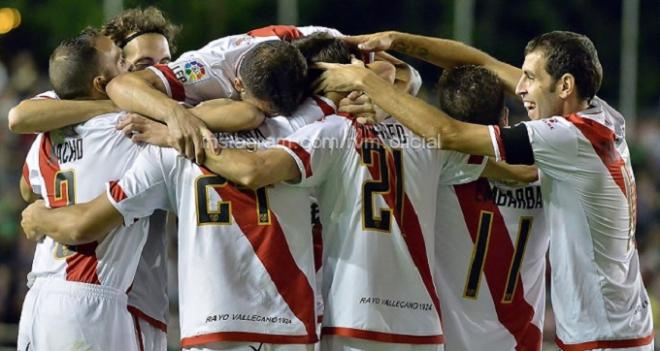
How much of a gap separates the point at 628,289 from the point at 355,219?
4.29 feet

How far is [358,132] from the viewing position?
5230 millimetres

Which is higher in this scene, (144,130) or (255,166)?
(144,130)

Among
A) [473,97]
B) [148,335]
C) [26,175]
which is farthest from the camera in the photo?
[26,175]

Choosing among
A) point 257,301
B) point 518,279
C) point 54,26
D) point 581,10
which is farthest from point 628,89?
point 257,301

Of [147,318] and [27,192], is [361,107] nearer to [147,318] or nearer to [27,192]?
[147,318]

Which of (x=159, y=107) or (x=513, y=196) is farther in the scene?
(x=513, y=196)

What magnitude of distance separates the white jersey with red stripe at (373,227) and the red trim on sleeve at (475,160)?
0.66 ft

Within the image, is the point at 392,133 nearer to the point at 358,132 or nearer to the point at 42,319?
the point at 358,132

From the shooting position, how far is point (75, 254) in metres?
5.57

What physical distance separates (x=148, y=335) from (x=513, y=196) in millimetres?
1847

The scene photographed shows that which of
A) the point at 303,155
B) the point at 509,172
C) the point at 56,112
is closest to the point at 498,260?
the point at 509,172

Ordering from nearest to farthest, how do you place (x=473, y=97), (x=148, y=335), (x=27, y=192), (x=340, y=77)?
(x=340, y=77), (x=473, y=97), (x=148, y=335), (x=27, y=192)

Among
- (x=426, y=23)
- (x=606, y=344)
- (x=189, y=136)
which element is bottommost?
(x=426, y=23)

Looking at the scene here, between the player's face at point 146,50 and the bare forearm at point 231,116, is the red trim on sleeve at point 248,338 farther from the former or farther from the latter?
the player's face at point 146,50
